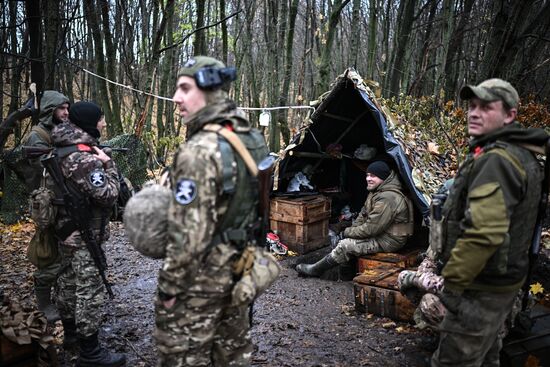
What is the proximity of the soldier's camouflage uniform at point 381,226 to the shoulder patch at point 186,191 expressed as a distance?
12.5 feet

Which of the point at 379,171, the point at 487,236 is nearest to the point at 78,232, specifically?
the point at 487,236

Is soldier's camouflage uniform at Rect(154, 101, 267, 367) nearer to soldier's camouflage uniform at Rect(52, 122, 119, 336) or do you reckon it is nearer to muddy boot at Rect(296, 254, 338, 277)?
soldier's camouflage uniform at Rect(52, 122, 119, 336)

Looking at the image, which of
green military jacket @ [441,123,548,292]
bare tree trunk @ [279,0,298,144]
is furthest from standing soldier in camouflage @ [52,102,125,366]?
bare tree trunk @ [279,0,298,144]

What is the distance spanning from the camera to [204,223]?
2357mm

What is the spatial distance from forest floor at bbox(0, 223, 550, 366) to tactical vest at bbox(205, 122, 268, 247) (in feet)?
6.35

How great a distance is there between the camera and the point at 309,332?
460cm

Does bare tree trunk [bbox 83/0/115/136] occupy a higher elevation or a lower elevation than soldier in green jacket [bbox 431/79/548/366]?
higher

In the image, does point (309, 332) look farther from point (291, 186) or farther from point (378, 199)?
point (291, 186)

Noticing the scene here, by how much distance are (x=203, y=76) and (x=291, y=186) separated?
5389mm

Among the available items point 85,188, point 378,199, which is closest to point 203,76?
point 85,188

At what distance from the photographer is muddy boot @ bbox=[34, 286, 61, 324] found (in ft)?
14.7

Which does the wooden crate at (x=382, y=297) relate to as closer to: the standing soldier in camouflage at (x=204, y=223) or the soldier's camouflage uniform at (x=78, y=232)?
the standing soldier in camouflage at (x=204, y=223)

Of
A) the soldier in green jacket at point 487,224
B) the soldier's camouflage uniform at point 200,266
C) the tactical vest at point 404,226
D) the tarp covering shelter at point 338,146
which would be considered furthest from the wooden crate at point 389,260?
the soldier's camouflage uniform at point 200,266

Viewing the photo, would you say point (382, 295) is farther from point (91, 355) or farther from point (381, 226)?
point (91, 355)
